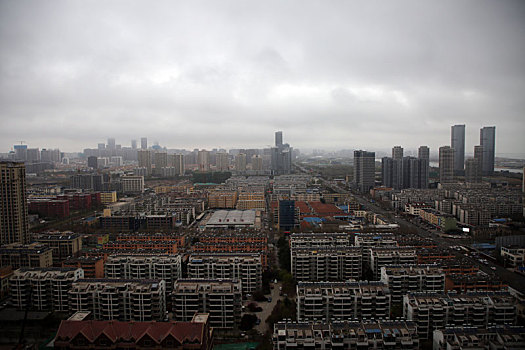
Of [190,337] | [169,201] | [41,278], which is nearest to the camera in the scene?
[190,337]

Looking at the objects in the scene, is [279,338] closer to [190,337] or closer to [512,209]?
[190,337]

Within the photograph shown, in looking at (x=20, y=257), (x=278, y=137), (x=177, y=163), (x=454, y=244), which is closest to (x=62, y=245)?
(x=20, y=257)

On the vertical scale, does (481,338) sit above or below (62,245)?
above

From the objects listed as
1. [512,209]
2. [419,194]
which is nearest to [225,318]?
[512,209]

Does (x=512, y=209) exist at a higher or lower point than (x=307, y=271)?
higher

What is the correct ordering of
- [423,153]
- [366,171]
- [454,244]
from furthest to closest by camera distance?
[423,153] → [366,171] → [454,244]

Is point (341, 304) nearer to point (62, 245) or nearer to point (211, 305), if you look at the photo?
point (211, 305)

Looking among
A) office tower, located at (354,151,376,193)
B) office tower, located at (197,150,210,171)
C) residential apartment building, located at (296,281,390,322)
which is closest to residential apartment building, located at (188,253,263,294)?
residential apartment building, located at (296,281,390,322)
